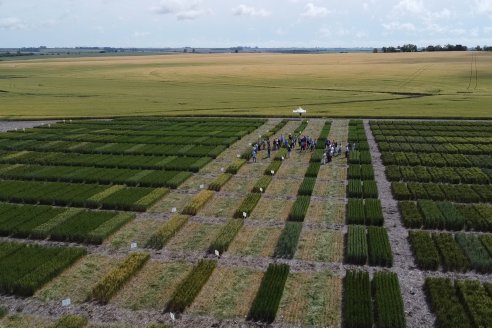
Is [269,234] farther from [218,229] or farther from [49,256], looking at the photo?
[49,256]

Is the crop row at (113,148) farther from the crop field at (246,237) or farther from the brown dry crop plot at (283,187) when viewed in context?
the brown dry crop plot at (283,187)

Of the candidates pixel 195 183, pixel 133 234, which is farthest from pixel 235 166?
pixel 133 234

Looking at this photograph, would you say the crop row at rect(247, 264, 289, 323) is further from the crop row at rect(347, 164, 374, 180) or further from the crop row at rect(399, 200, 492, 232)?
the crop row at rect(347, 164, 374, 180)

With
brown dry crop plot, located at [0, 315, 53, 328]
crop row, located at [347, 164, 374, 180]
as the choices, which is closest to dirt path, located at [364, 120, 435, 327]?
crop row, located at [347, 164, 374, 180]

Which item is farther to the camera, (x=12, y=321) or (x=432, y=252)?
(x=432, y=252)

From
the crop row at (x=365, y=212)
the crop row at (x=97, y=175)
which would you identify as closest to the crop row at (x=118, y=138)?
Answer: the crop row at (x=97, y=175)

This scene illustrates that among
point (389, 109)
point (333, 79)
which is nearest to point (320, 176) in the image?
point (389, 109)

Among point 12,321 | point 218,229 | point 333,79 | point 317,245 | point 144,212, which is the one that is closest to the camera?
point 12,321
